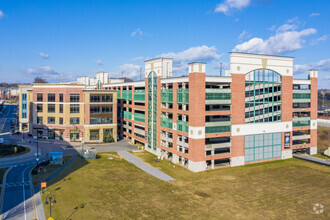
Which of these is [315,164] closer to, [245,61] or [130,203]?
[245,61]

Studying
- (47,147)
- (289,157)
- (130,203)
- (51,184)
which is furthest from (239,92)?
(47,147)

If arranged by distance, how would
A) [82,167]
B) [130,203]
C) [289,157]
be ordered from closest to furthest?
[130,203]
[82,167]
[289,157]

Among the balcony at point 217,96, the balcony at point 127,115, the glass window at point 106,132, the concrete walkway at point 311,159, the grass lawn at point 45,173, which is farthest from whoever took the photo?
the balcony at point 127,115

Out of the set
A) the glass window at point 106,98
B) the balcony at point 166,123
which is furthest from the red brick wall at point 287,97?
the glass window at point 106,98

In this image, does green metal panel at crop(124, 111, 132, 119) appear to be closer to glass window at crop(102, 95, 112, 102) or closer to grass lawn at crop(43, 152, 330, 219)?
glass window at crop(102, 95, 112, 102)

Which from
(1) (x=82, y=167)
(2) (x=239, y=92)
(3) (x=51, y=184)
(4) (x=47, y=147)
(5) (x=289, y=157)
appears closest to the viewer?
(3) (x=51, y=184)

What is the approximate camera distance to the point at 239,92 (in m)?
70.0

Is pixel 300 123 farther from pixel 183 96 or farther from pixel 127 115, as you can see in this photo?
pixel 127 115

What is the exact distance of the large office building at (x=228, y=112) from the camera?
214ft

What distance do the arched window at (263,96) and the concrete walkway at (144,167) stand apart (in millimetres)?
27196

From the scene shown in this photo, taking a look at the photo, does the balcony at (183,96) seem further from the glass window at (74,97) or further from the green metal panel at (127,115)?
the glass window at (74,97)

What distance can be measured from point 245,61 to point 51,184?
5452cm

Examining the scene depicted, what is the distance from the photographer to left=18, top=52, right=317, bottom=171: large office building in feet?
214

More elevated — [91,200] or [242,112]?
[242,112]
